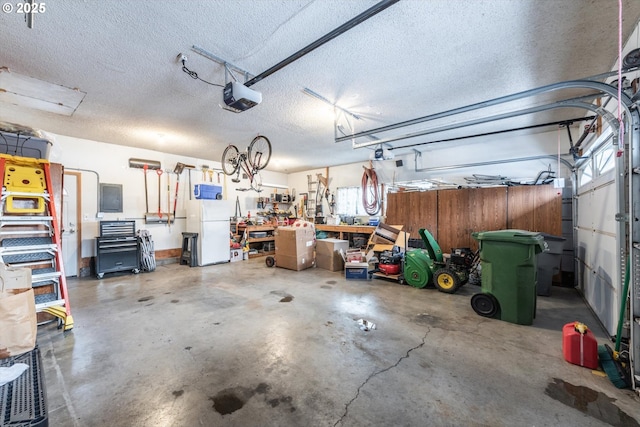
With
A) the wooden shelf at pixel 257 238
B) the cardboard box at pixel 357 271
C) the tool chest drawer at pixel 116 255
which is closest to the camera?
the cardboard box at pixel 357 271

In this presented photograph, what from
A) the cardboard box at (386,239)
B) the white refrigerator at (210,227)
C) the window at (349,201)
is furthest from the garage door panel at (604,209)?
the white refrigerator at (210,227)

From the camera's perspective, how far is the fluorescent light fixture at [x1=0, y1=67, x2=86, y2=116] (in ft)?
9.57

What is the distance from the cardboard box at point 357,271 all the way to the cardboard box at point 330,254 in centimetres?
72

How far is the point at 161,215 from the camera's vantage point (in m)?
6.30

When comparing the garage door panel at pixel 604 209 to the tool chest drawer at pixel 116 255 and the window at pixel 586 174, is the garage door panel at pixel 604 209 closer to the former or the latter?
the window at pixel 586 174

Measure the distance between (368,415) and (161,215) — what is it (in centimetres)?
650

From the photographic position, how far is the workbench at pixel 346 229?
655cm

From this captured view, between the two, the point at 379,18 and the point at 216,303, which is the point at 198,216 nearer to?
the point at 216,303

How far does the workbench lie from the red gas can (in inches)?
172

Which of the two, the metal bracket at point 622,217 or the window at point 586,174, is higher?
the window at point 586,174

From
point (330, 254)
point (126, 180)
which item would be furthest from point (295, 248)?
point (126, 180)

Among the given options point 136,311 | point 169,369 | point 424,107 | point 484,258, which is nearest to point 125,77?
point 136,311

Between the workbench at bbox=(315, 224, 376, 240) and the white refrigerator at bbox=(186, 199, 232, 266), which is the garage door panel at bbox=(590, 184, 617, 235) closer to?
the workbench at bbox=(315, 224, 376, 240)

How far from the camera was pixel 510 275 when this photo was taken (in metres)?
2.86
